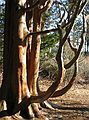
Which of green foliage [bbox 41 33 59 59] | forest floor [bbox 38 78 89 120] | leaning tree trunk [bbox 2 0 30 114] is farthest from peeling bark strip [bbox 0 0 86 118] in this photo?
green foliage [bbox 41 33 59 59]

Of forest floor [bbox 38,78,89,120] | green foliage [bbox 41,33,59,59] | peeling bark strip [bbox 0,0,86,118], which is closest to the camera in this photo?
peeling bark strip [bbox 0,0,86,118]

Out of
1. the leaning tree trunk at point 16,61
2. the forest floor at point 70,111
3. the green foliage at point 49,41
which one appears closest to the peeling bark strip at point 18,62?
the leaning tree trunk at point 16,61

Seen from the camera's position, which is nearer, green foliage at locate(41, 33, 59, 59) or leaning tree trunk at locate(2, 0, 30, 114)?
leaning tree trunk at locate(2, 0, 30, 114)

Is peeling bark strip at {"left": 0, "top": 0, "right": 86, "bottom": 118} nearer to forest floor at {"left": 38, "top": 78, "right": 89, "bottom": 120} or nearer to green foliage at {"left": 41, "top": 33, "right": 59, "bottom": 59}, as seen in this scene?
forest floor at {"left": 38, "top": 78, "right": 89, "bottom": 120}

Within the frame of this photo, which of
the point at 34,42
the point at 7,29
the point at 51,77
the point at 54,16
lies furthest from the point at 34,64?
the point at 51,77

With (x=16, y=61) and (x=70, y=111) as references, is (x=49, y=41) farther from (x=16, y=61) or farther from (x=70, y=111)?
(x=16, y=61)

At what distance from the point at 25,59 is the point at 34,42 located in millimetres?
1077

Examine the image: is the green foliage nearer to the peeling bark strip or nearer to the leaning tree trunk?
the peeling bark strip

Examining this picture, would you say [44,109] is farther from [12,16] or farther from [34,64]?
[12,16]

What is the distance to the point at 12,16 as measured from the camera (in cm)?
1012

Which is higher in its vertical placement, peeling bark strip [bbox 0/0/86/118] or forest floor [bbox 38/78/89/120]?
peeling bark strip [bbox 0/0/86/118]

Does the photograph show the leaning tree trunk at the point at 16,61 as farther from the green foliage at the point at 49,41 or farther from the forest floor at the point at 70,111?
the green foliage at the point at 49,41

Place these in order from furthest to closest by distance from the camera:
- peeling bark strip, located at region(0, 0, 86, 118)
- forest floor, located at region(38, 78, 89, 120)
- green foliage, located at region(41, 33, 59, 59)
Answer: green foliage, located at region(41, 33, 59, 59), forest floor, located at region(38, 78, 89, 120), peeling bark strip, located at region(0, 0, 86, 118)

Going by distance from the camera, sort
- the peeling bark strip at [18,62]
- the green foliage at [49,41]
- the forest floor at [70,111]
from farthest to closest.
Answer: the green foliage at [49,41]
the forest floor at [70,111]
the peeling bark strip at [18,62]
